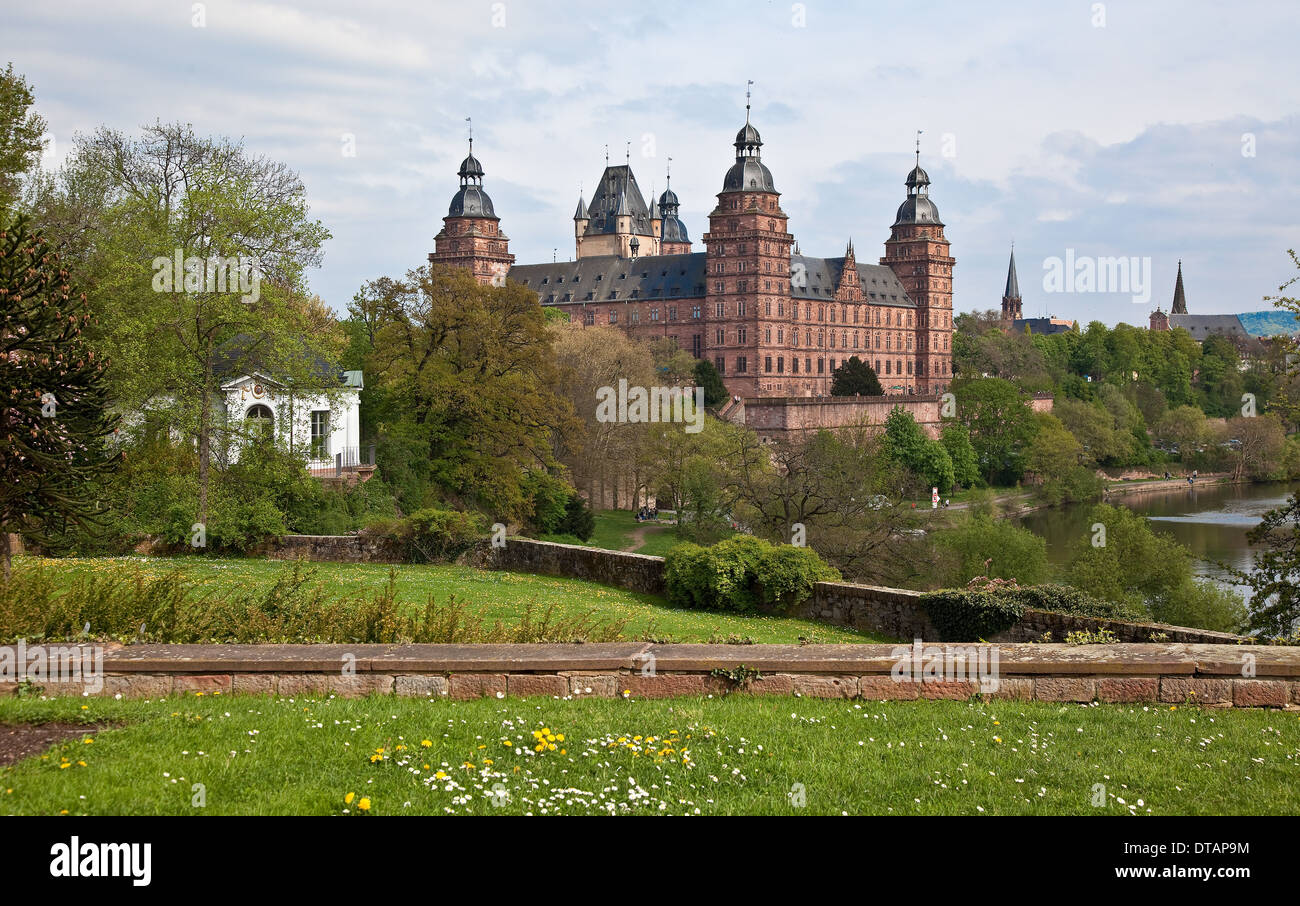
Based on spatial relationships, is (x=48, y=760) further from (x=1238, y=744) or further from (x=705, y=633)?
(x=705, y=633)

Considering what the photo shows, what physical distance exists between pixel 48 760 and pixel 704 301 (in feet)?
349

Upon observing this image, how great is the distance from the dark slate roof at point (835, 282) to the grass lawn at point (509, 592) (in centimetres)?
9460

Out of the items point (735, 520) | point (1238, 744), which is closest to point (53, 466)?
point (1238, 744)

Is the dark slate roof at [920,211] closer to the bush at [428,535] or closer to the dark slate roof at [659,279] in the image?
the dark slate roof at [659,279]

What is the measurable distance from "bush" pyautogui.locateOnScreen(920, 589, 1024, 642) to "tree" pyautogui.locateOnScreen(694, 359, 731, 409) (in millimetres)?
69956

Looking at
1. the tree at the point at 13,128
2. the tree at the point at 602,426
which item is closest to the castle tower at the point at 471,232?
the tree at the point at 602,426

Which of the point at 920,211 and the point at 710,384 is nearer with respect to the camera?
the point at 710,384

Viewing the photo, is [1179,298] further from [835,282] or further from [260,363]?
[260,363]

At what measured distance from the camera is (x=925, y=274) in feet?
410

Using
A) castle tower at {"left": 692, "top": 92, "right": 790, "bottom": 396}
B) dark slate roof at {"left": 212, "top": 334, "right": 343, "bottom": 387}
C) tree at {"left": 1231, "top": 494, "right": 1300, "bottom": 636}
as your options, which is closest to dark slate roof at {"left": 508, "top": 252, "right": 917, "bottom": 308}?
castle tower at {"left": 692, "top": 92, "right": 790, "bottom": 396}

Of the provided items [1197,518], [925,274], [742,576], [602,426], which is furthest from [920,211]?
[742,576]

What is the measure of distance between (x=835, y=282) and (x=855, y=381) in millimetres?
19025

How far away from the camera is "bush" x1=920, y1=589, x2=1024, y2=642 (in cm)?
1773
